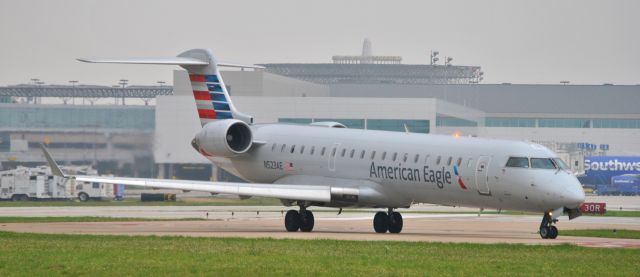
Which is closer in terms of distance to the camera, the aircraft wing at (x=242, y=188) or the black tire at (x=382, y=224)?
the aircraft wing at (x=242, y=188)

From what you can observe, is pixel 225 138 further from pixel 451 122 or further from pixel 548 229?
pixel 451 122

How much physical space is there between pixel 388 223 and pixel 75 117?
46.3 metres

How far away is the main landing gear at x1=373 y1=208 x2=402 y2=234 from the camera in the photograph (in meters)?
42.6

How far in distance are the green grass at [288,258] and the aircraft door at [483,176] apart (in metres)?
5.78

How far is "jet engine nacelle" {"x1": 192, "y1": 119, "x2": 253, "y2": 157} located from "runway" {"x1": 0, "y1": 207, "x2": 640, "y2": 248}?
2.95 m

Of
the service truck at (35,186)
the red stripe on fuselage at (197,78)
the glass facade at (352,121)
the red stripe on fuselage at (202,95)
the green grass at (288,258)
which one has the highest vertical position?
the red stripe on fuselage at (197,78)

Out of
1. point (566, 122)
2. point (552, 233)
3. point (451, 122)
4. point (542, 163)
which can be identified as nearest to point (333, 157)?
point (542, 163)

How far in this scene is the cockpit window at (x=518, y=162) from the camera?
123ft

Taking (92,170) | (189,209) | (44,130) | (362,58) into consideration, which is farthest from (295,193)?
(362,58)

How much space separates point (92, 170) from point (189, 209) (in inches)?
470

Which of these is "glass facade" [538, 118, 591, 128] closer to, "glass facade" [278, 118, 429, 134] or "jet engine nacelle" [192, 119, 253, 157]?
"glass facade" [278, 118, 429, 134]

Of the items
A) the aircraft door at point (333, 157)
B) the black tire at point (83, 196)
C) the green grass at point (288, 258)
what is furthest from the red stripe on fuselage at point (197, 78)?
the black tire at point (83, 196)

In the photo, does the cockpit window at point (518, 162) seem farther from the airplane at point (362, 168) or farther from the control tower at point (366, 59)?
the control tower at point (366, 59)

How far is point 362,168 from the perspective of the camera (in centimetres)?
4225
